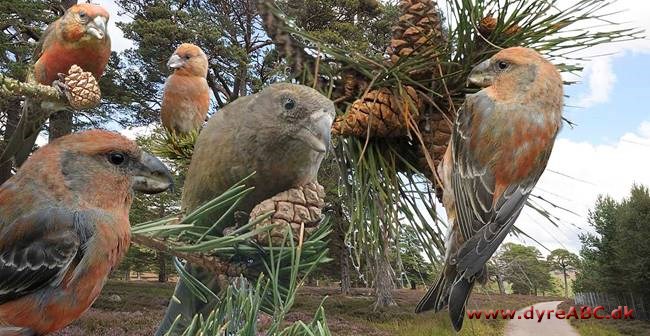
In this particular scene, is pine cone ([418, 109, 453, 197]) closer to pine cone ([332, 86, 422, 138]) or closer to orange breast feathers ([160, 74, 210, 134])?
pine cone ([332, 86, 422, 138])

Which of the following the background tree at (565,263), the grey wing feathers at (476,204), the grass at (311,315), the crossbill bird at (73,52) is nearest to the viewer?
the grey wing feathers at (476,204)

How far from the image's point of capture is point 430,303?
0.66m

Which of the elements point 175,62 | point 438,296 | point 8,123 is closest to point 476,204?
point 438,296

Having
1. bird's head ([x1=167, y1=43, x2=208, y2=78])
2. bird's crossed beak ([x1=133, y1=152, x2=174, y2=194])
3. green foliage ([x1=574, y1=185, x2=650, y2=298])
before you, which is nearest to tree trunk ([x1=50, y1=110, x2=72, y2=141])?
bird's head ([x1=167, y1=43, x2=208, y2=78])

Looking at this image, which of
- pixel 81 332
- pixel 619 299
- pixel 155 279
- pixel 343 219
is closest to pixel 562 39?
pixel 343 219

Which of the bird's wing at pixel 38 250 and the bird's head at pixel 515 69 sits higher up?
the bird's head at pixel 515 69

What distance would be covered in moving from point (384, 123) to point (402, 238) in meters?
0.21

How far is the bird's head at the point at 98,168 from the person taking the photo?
0.55 meters

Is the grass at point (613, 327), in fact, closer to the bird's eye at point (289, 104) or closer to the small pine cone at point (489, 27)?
the small pine cone at point (489, 27)

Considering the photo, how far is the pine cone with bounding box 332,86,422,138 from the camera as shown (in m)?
0.76

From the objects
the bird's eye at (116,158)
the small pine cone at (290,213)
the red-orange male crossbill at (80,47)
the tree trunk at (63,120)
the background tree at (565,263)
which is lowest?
the small pine cone at (290,213)

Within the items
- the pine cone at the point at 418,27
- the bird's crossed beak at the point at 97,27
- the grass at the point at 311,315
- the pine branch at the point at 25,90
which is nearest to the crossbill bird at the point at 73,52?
the bird's crossed beak at the point at 97,27

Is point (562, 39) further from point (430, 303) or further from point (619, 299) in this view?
point (619, 299)

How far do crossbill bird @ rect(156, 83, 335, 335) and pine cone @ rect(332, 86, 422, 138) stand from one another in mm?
77
